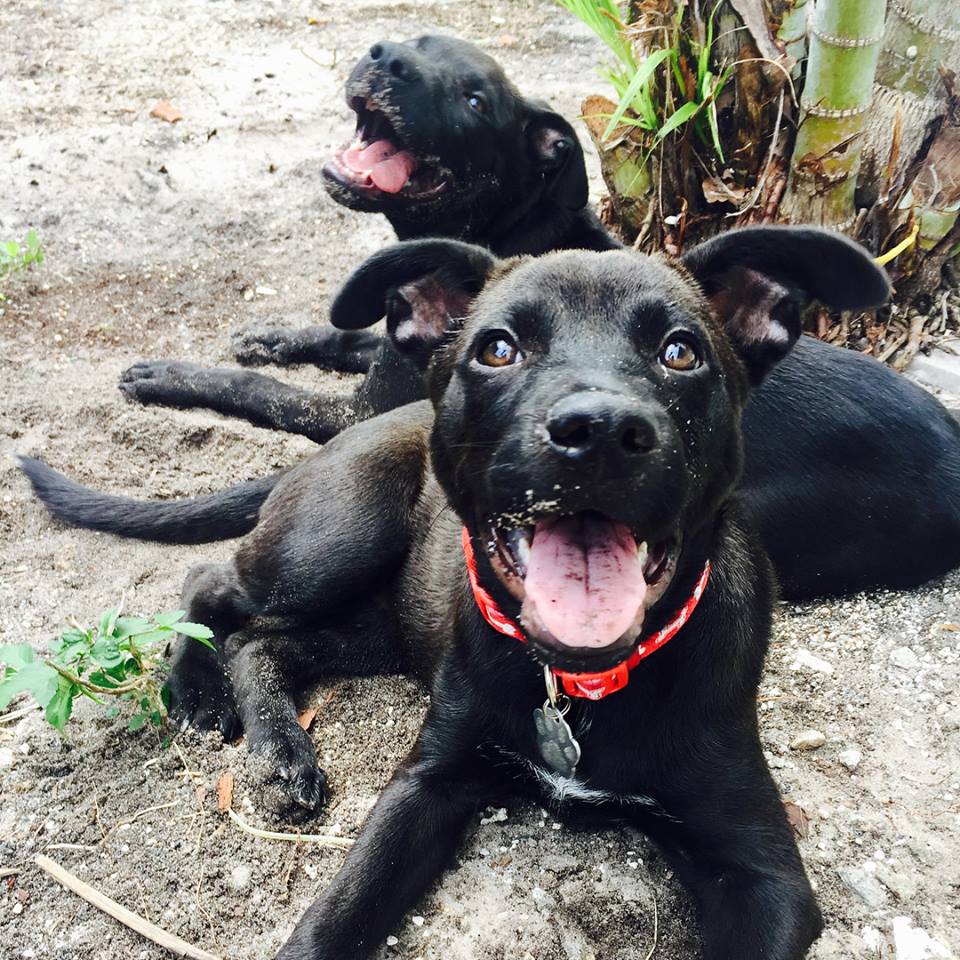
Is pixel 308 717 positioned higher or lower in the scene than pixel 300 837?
lower

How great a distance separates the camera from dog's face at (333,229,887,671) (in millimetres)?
2297

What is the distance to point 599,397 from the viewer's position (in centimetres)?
222

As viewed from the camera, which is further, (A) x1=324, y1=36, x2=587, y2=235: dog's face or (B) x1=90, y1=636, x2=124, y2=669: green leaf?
(A) x1=324, y1=36, x2=587, y2=235: dog's face

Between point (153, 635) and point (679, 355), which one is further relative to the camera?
point (153, 635)

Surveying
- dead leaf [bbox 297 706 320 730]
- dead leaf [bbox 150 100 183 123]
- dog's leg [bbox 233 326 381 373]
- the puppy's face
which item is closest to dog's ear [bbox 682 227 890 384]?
the puppy's face

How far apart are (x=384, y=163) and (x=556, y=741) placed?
313 cm

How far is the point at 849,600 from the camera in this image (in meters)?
3.99

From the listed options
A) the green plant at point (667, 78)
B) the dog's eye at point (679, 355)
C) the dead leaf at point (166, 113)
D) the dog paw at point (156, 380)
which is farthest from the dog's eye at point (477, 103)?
the dead leaf at point (166, 113)

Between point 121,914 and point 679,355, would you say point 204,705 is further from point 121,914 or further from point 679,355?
point 679,355

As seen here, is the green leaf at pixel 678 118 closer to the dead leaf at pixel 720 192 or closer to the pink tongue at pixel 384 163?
the dead leaf at pixel 720 192

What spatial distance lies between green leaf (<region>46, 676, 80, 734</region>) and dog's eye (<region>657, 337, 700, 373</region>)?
1856mm

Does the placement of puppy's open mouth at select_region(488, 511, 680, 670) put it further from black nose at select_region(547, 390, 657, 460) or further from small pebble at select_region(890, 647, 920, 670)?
small pebble at select_region(890, 647, 920, 670)

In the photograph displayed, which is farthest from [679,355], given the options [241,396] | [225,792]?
[241,396]

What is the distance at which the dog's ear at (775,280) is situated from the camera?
260 centimetres
